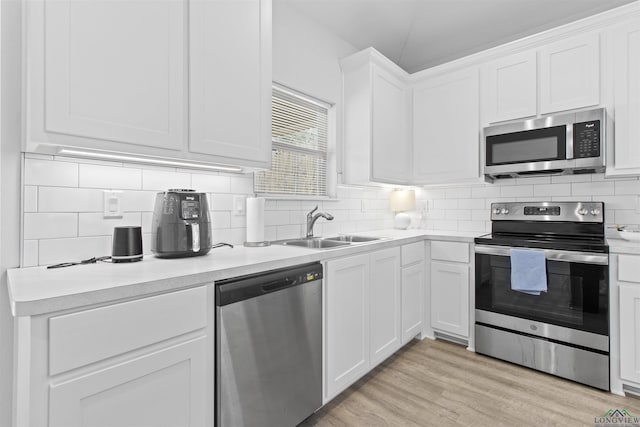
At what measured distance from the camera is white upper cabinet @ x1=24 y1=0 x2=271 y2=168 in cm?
109

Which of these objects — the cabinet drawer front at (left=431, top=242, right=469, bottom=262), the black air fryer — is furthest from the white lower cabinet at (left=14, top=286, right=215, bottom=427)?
the cabinet drawer front at (left=431, top=242, right=469, bottom=262)

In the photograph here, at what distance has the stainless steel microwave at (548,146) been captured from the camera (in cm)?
219

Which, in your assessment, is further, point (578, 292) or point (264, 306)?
point (578, 292)

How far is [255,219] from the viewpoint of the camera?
1905mm

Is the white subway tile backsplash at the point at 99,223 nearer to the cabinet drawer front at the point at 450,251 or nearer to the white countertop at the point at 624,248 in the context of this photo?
the cabinet drawer front at the point at 450,251

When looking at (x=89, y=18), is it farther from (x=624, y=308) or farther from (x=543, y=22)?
(x=543, y=22)

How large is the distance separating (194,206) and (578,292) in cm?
243

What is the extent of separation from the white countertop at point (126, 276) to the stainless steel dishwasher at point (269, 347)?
58 mm

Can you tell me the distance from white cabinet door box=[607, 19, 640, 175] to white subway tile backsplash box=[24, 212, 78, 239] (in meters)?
3.23

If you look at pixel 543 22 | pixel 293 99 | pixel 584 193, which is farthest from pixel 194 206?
pixel 543 22

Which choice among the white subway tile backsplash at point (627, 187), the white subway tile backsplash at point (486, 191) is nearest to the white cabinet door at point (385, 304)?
the white subway tile backsplash at point (486, 191)

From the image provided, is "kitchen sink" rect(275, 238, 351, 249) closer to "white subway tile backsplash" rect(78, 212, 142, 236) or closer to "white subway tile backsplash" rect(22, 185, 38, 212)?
"white subway tile backsplash" rect(78, 212, 142, 236)

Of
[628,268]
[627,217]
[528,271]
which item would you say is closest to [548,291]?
[528,271]

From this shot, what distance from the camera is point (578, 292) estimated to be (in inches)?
81.5
